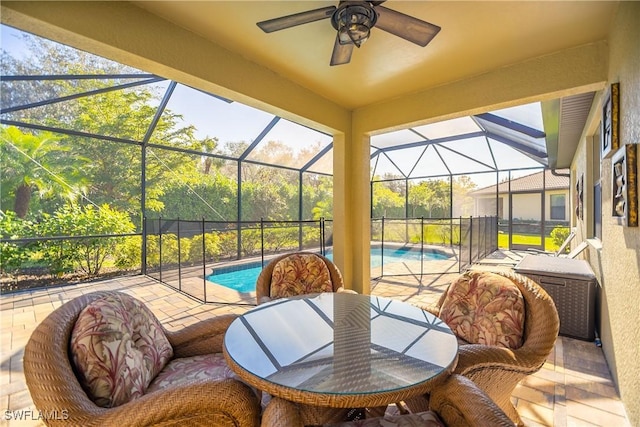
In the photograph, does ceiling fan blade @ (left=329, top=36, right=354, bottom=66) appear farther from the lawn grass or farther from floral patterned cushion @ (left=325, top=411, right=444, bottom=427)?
the lawn grass

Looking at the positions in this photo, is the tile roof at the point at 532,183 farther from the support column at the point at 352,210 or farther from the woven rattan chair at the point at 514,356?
the woven rattan chair at the point at 514,356

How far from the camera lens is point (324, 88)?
3219 mm

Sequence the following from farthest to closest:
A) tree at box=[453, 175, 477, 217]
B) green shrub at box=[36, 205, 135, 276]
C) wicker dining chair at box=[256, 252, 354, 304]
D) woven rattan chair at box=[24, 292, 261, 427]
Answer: tree at box=[453, 175, 477, 217] < green shrub at box=[36, 205, 135, 276] < wicker dining chair at box=[256, 252, 354, 304] < woven rattan chair at box=[24, 292, 261, 427]

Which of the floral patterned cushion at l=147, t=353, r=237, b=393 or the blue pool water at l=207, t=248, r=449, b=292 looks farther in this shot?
the blue pool water at l=207, t=248, r=449, b=292

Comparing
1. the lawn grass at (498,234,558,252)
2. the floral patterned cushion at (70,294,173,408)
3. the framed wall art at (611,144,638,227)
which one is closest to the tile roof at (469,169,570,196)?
the lawn grass at (498,234,558,252)

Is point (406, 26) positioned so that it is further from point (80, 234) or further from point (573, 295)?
point (80, 234)

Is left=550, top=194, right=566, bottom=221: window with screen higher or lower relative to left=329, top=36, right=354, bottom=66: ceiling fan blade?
lower

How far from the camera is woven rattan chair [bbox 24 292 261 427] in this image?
955 mm

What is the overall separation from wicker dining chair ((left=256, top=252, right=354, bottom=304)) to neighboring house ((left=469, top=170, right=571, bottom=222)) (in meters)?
8.82

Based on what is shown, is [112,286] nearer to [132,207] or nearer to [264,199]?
[132,207]

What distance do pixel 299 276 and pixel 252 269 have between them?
15.4ft

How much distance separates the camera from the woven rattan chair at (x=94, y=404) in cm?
96

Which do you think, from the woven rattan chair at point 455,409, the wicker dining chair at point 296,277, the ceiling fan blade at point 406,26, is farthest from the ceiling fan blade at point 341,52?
the woven rattan chair at point 455,409

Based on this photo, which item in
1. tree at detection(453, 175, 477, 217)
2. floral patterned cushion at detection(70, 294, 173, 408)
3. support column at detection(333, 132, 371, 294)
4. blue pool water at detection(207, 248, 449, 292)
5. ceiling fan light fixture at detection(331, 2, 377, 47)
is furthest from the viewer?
tree at detection(453, 175, 477, 217)
